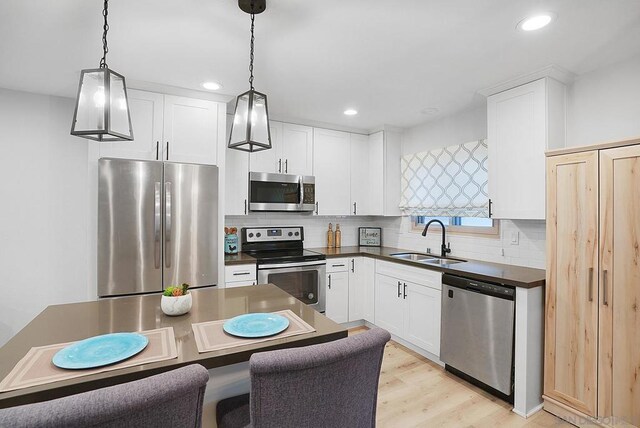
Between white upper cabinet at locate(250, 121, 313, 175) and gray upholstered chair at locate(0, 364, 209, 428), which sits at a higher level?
white upper cabinet at locate(250, 121, 313, 175)

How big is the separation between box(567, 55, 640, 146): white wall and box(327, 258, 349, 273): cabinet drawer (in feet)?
7.82

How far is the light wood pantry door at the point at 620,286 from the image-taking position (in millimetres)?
1866

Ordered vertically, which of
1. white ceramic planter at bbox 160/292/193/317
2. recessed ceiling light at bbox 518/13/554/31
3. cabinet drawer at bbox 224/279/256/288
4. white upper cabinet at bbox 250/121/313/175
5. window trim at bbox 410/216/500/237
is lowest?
cabinet drawer at bbox 224/279/256/288

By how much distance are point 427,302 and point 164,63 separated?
298 centimetres

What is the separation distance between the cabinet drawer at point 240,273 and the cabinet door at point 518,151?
2.32 m

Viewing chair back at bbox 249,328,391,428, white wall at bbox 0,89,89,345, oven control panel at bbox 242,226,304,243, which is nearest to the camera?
chair back at bbox 249,328,391,428

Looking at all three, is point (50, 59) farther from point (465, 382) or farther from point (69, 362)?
point (465, 382)

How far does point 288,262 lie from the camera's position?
3.36m

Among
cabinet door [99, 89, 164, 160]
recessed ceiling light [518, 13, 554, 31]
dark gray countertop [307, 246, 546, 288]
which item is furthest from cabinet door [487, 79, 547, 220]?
cabinet door [99, 89, 164, 160]

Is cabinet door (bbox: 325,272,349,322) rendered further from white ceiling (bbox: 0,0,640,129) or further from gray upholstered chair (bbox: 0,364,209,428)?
gray upholstered chair (bbox: 0,364,209,428)

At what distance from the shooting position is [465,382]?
2.67 m

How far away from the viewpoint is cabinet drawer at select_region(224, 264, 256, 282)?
10.1 feet

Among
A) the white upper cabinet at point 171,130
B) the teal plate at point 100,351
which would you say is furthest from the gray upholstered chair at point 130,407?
the white upper cabinet at point 171,130

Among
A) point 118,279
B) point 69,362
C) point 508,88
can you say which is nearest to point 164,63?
point 118,279
